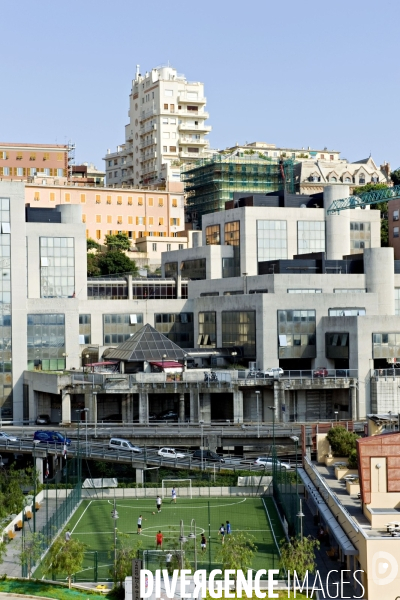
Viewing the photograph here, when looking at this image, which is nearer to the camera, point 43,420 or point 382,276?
point 43,420

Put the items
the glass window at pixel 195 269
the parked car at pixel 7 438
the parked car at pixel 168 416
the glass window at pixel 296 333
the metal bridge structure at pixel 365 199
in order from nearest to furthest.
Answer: the parked car at pixel 7 438 < the parked car at pixel 168 416 < the glass window at pixel 296 333 < the metal bridge structure at pixel 365 199 < the glass window at pixel 195 269

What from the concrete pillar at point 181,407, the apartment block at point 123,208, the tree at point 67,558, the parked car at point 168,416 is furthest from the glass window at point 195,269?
the tree at point 67,558

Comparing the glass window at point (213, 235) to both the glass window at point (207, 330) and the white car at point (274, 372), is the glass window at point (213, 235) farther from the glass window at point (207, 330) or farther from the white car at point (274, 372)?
the white car at point (274, 372)

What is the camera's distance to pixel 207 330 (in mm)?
122062

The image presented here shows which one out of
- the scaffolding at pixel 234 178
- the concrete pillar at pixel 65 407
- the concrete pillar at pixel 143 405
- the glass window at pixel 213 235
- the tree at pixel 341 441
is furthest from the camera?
the scaffolding at pixel 234 178

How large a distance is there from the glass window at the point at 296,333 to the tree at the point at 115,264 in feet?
155

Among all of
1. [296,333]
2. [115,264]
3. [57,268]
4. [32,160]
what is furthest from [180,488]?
[32,160]

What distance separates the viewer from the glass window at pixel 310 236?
132750 millimetres

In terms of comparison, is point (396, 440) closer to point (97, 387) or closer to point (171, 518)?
point (171, 518)

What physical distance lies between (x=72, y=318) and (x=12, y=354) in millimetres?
7408

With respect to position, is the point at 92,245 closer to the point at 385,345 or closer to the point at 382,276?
the point at 382,276

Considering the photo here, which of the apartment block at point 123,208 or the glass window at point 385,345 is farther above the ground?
the apartment block at point 123,208

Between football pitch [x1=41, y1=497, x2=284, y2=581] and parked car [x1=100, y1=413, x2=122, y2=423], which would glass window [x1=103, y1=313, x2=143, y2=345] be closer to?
parked car [x1=100, y1=413, x2=122, y2=423]

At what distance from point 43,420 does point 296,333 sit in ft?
89.3
